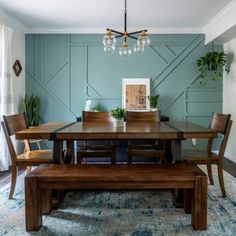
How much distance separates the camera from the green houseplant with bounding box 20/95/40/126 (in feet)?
16.0

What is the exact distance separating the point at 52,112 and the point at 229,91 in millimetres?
3233

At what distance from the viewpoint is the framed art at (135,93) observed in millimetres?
5043

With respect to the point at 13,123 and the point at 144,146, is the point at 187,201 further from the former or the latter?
the point at 13,123

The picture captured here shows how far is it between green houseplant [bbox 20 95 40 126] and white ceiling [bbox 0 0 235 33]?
4.30 ft

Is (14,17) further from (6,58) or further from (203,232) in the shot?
(203,232)

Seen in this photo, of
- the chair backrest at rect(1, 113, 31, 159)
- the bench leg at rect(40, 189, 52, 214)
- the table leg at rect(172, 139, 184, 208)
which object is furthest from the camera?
the chair backrest at rect(1, 113, 31, 159)

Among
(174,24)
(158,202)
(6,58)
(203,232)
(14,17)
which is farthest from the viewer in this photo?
(174,24)

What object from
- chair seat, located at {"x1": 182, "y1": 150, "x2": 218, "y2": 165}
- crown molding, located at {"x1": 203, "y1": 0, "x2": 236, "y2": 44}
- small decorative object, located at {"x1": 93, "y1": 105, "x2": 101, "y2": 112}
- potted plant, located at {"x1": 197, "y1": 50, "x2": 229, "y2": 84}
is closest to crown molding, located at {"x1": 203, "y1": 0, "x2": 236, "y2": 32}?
crown molding, located at {"x1": 203, "y1": 0, "x2": 236, "y2": 44}

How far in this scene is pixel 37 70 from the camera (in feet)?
16.7

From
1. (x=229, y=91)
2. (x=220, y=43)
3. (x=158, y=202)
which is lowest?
(x=158, y=202)

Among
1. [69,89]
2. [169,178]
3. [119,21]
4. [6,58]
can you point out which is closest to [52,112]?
[69,89]

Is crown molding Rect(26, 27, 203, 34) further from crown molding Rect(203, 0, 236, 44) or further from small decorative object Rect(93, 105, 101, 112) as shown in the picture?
small decorative object Rect(93, 105, 101, 112)

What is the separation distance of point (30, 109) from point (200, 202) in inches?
145

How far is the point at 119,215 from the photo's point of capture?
236 centimetres
